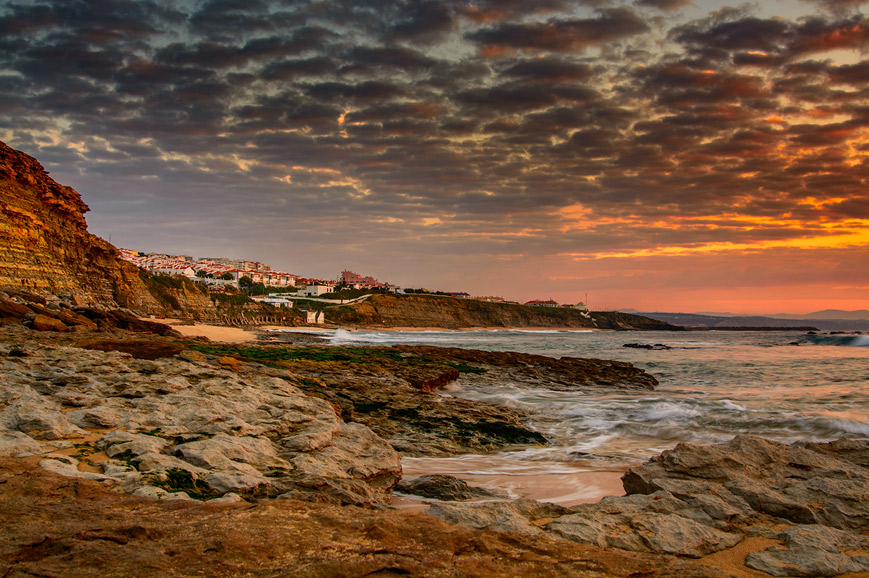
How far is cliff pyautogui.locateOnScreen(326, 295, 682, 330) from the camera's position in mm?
120375

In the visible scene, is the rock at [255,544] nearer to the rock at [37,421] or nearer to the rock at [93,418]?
the rock at [37,421]

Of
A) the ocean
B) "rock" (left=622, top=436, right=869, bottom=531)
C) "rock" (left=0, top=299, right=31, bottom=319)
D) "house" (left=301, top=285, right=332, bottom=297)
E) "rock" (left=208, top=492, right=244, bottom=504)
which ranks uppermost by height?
"house" (left=301, top=285, right=332, bottom=297)

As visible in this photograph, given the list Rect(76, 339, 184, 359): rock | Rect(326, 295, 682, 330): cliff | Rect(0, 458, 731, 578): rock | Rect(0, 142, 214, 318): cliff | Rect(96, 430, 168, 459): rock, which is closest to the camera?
Rect(0, 458, 731, 578): rock

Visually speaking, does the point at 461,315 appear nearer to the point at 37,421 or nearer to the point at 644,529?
the point at 37,421

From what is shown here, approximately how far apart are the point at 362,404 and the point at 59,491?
29.1ft

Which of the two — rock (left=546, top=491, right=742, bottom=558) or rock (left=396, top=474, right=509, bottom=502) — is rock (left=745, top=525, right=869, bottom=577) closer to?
rock (left=546, top=491, right=742, bottom=558)

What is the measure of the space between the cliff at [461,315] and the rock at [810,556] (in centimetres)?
10990

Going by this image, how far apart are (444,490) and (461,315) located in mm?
137201

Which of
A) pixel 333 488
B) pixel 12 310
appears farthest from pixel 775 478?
pixel 12 310

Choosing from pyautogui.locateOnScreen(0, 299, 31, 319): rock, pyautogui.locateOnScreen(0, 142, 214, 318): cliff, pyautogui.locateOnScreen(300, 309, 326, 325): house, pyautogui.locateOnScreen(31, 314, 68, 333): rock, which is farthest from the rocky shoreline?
pyautogui.locateOnScreen(300, 309, 326, 325): house

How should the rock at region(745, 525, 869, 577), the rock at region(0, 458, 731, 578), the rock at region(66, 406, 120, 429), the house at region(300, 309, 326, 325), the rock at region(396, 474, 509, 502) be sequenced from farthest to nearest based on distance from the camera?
the house at region(300, 309, 326, 325) → the rock at region(66, 406, 120, 429) → the rock at region(396, 474, 509, 502) → the rock at region(745, 525, 869, 577) → the rock at region(0, 458, 731, 578)

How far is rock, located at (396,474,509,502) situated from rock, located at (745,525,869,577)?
3.49 metres

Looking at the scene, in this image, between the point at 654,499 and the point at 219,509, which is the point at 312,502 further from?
the point at 654,499

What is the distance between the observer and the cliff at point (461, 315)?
120 metres
